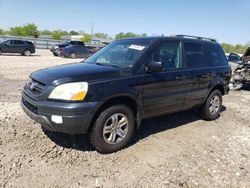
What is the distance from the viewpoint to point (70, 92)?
383cm

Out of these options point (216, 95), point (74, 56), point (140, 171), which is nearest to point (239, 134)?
point (216, 95)

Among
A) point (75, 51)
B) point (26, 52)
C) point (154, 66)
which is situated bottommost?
point (26, 52)

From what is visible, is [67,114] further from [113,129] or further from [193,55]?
[193,55]

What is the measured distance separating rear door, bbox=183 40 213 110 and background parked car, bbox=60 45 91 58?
23118 mm

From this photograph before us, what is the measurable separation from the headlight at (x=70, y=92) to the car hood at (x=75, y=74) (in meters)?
0.08

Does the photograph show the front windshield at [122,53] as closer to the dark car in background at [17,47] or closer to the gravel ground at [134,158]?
the gravel ground at [134,158]

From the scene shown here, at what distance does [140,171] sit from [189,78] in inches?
92.6

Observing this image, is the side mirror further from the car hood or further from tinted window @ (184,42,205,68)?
tinted window @ (184,42,205,68)

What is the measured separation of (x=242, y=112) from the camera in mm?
7695

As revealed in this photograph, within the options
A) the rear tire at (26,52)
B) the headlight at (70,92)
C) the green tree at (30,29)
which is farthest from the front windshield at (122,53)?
the green tree at (30,29)

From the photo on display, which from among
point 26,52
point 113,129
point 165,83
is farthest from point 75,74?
point 26,52

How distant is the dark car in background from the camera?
2606 centimetres

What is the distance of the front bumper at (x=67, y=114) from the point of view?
3.79m

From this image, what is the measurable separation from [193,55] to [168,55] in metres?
0.84
